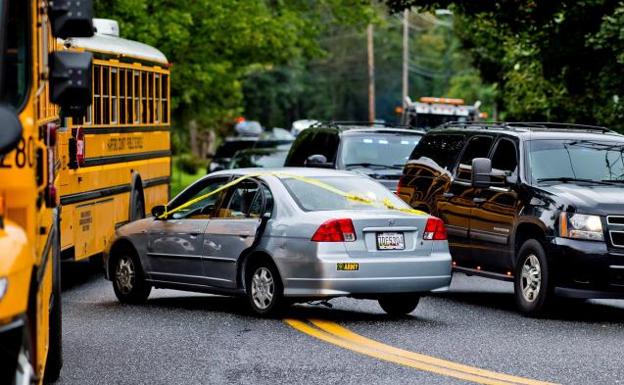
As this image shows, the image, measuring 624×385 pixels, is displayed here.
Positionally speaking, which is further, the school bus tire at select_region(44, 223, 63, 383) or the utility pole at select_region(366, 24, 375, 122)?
the utility pole at select_region(366, 24, 375, 122)

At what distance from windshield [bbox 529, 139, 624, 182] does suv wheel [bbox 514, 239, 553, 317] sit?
86cm

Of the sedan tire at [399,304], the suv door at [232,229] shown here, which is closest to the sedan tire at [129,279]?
the suv door at [232,229]

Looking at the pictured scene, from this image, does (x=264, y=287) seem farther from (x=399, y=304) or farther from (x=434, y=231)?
(x=434, y=231)

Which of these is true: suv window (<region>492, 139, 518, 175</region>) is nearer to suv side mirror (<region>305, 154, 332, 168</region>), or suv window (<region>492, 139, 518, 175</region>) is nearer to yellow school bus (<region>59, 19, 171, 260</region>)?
yellow school bus (<region>59, 19, 171, 260</region>)

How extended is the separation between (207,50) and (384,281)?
24.8m

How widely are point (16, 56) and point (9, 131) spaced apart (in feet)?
3.95

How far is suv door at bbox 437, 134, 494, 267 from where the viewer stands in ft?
52.7

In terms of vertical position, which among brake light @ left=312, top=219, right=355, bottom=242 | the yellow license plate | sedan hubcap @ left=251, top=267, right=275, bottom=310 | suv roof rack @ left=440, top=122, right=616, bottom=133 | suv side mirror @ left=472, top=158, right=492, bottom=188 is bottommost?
sedan hubcap @ left=251, top=267, right=275, bottom=310

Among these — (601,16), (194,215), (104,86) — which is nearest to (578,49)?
(601,16)

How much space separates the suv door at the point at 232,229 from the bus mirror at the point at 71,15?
604 cm

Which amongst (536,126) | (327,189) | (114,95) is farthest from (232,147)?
(327,189)

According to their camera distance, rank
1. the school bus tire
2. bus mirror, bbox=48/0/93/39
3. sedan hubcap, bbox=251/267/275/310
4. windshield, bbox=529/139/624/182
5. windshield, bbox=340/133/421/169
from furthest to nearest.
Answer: windshield, bbox=340/133/421/169 → windshield, bbox=529/139/624/182 → sedan hubcap, bbox=251/267/275/310 → the school bus tire → bus mirror, bbox=48/0/93/39

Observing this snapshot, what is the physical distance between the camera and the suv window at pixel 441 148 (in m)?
17.0

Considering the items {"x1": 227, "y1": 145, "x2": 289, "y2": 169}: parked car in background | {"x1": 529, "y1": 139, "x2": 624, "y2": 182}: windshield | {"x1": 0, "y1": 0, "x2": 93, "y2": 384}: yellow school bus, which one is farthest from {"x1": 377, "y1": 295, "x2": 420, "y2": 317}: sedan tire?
{"x1": 227, "y1": 145, "x2": 289, "y2": 169}: parked car in background
